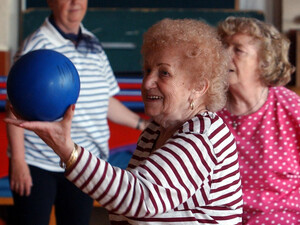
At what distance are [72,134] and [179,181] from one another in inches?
48.8

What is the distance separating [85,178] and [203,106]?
1.73 ft

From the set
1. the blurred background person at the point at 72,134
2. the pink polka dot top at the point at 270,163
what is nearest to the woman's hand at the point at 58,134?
the pink polka dot top at the point at 270,163

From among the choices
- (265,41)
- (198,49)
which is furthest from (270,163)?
(198,49)

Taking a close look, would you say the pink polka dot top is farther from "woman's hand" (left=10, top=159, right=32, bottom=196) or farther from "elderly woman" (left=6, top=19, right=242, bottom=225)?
"woman's hand" (left=10, top=159, right=32, bottom=196)

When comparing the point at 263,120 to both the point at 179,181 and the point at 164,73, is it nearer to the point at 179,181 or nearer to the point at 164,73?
the point at 164,73

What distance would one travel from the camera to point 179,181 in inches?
54.7

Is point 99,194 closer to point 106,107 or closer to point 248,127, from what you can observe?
point 248,127

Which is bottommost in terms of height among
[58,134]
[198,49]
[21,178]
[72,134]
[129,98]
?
[129,98]

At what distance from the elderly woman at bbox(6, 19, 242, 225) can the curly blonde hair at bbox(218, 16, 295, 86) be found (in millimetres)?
645

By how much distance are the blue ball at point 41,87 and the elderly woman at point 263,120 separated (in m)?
0.91

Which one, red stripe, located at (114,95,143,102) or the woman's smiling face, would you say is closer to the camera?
the woman's smiling face

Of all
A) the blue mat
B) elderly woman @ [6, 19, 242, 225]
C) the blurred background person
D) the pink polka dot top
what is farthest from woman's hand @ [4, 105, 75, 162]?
the blue mat

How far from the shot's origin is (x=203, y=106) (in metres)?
1.68

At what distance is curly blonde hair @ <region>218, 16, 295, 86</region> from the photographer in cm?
232
